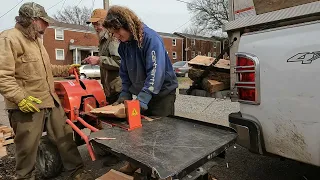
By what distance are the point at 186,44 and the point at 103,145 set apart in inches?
1832

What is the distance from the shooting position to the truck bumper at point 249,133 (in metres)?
2.27

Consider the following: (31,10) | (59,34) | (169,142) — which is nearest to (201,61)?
(31,10)

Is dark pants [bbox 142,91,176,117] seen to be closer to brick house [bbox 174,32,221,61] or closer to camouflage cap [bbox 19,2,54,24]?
camouflage cap [bbox 19,2,54,24]

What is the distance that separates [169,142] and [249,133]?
0.75 meters

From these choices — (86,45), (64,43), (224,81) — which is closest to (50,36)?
(64,43)

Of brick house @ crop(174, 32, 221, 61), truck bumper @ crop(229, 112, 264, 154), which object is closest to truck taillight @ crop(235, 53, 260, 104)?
truck bumper @ crop(229, 112, 264, 154)

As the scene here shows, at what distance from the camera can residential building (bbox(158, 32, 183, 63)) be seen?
149ft

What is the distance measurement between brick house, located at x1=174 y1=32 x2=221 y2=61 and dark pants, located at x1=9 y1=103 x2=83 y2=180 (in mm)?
44612

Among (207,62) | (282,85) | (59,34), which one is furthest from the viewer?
(59,34)

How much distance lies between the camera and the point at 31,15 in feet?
9.07

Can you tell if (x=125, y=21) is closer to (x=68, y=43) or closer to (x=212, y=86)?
(x=212, y=86)

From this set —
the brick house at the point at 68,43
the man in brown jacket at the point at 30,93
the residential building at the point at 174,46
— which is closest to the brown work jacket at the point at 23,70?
the man in brown jacket at the point at 30,93

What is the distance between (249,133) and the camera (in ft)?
7.61

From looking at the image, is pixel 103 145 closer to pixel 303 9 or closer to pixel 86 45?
pixel 303 9
